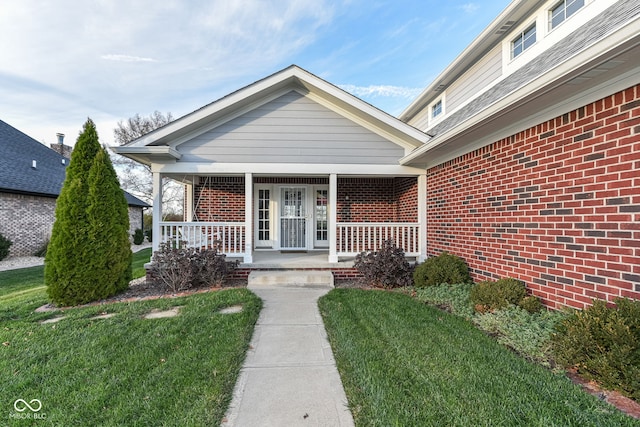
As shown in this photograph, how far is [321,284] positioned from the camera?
6.33m

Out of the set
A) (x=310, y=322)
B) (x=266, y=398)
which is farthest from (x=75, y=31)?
(x=266, y=398)

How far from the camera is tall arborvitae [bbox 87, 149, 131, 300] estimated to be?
5371 mm

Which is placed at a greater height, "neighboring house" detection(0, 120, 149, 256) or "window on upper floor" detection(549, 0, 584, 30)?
"window on upper floor" detection(549, 0, 584, 30)

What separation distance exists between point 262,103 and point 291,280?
13.4 feet

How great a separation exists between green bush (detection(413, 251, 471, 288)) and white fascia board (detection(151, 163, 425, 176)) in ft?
7.73

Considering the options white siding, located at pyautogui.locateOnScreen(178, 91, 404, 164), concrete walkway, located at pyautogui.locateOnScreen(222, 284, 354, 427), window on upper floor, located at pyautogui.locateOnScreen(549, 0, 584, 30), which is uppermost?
window on upper floor, located at pyautogui.locateOnScreen(549, 0, 584, 30)

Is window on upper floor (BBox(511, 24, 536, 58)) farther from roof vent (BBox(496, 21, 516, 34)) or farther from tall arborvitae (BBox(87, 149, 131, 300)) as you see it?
tall arborvitae (BBox(87, 149, 131, 300))

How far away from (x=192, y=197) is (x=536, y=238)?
27.8ft

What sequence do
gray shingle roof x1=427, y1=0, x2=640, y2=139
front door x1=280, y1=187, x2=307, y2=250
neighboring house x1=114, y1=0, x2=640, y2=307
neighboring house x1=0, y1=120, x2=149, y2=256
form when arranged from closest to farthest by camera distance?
neighboring house x1=114, y1=0, x2=640, y2=307 → gray shingle roof x1=427, y1=0, x2=640, y2=139 → front door x1=280, y1=187, x2=307, y2=250 → neighboring house x1=0, y1=120, x2=149, y2=256

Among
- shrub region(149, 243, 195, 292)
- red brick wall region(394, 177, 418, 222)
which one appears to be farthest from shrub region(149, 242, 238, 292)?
red brick wall region(394, 177, 418, 222)

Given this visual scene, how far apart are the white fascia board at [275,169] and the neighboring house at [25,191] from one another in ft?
31.2

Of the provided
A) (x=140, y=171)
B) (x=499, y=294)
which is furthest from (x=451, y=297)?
(x=140, y=171)

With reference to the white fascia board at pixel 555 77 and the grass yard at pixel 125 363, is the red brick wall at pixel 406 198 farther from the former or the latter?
the grass yard at pixel 125 363

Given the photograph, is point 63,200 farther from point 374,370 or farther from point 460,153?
point 460,153
